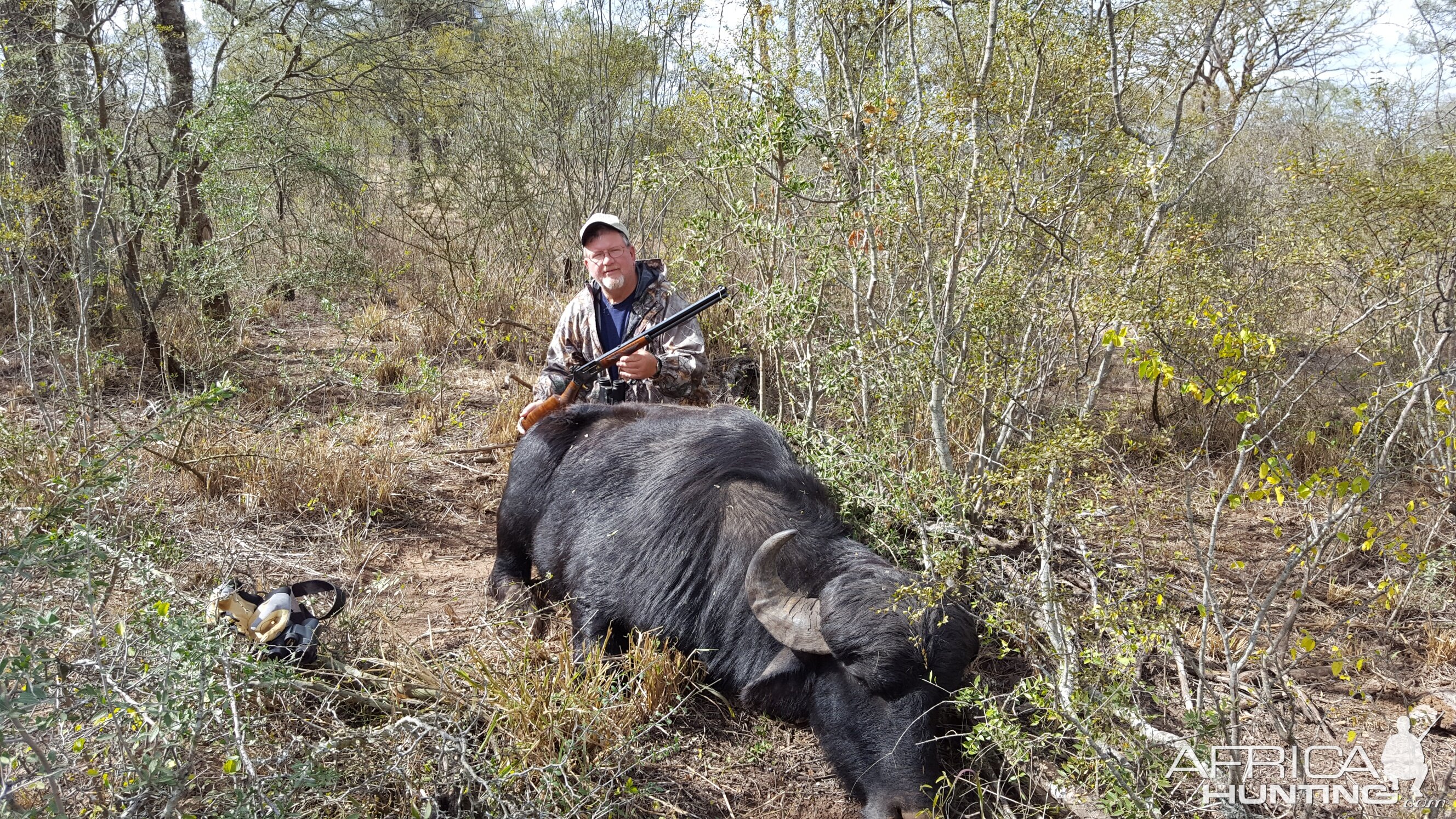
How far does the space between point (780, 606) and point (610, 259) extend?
2439 mm

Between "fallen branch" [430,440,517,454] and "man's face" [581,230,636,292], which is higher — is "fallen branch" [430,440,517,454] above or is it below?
below

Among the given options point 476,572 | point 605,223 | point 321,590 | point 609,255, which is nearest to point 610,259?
point 609,255

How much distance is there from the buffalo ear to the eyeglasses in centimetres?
227

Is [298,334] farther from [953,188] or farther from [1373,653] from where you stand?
[1373,653]

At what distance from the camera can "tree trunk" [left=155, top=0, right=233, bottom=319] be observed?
5.79 metres

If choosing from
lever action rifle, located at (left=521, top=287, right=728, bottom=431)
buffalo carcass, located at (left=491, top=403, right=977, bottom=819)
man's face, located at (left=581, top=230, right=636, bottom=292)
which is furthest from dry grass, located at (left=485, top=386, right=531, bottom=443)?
buffalo carcass, located at (left=491, top=403, right=977, bottom=819)

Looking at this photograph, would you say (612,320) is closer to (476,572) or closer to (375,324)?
(476,572)

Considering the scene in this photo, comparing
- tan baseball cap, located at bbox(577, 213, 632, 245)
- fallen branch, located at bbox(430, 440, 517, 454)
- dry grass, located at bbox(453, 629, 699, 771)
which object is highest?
tan baseball cap, located at bbox(577, 213, 632, 245)

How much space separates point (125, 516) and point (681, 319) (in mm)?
2726

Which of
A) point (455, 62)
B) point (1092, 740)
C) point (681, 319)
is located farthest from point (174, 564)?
point (455, 62)

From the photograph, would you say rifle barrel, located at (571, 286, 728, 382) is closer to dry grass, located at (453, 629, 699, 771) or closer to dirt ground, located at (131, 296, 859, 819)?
dirt ground, located at (131, 296, 859, 819)

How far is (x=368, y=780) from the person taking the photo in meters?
2.26

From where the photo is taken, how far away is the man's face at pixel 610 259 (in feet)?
14.6
